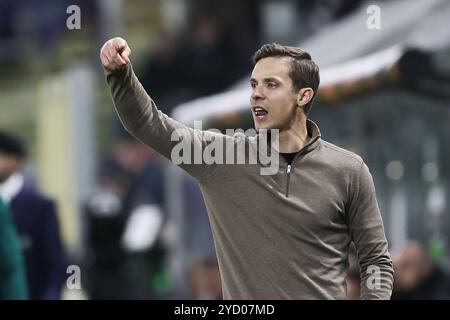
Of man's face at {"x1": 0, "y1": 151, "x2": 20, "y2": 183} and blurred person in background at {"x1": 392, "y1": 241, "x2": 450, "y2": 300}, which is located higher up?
man's face at {"x1": 0, "y1": 151, "x2": 20, "y2": 183}

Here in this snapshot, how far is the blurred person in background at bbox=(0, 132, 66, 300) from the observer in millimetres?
8430

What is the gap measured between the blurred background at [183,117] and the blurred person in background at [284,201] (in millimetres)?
1915

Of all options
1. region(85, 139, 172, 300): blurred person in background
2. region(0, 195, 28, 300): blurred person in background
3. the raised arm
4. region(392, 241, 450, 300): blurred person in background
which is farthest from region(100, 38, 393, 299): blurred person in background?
region(85, 139, 172, 300): blurred person in background

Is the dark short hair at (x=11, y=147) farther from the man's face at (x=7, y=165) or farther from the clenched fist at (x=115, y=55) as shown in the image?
the clenched fist at (x=115, y=55)

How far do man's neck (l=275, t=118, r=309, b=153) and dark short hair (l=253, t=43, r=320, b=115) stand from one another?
0.35ft

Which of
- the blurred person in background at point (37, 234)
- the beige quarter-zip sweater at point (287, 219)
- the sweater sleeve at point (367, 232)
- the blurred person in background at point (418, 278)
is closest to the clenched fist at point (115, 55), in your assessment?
the beige quarter-zip sweater at point (287, 219)

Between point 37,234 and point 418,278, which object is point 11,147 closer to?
point 37,234

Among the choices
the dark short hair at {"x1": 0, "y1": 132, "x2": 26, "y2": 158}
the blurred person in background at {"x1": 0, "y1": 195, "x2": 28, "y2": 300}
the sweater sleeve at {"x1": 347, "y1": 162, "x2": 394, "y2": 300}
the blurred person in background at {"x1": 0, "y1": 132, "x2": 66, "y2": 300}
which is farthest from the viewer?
the dark short hair at {"x1": 0, "y1": 132, "x2": 26, "y2": 158}

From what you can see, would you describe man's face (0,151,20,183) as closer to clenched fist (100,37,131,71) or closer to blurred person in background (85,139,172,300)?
blurred person in background (85,139,172,300)

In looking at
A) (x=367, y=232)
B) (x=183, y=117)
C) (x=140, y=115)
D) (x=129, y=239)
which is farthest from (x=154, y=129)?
(x=129, y=239)

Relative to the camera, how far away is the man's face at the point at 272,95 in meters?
4.74
